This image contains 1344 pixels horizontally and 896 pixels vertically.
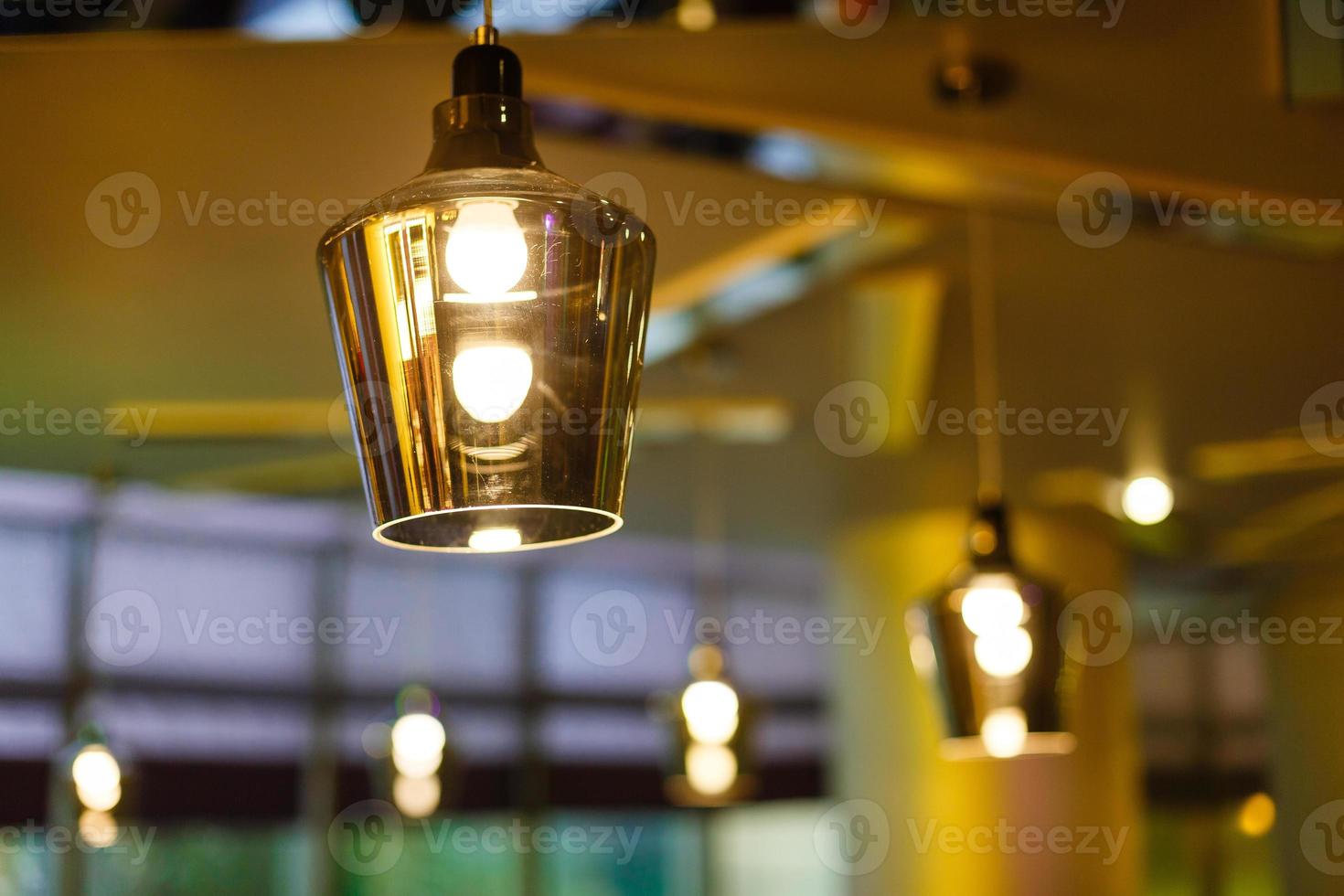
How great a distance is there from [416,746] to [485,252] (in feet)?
18.0

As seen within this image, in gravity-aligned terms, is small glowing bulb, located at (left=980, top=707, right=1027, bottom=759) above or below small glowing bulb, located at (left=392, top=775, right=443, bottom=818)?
below

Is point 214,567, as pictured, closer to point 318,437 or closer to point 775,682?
point 318,437

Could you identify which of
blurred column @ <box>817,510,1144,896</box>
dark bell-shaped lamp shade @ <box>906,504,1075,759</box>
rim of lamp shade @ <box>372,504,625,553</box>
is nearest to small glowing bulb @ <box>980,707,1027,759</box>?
dark bell-shaped lamp shade @ <box>906,504,1075,759</box>

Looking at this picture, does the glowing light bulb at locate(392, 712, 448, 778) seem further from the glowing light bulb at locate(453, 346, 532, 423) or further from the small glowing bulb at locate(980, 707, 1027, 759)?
the glowing light bulb at locate(453, 346, 532, 423)

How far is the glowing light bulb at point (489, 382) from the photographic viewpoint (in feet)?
3.56

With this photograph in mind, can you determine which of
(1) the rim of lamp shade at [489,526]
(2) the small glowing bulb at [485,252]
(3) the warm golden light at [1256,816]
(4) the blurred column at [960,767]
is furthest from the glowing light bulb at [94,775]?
(3) the warm golden light at [1256,816]

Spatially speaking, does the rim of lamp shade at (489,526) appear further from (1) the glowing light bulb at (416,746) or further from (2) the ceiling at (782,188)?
(1) the glowing light bulb at (416,746)

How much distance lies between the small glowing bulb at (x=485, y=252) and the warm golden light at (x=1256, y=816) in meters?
9.03

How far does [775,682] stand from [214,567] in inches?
137

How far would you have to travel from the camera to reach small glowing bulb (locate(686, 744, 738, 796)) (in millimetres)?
5617

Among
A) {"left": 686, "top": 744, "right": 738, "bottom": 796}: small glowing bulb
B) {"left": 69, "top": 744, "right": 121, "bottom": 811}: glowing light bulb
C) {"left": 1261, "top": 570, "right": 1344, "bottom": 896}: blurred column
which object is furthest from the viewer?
{"left": 1261, "top": 570, "right": 1344, "bottom": 896}: blurred column

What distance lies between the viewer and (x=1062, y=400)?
580 cm

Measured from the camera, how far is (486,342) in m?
1.09

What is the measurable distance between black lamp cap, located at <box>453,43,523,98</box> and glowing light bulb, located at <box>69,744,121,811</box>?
5.43 meters
